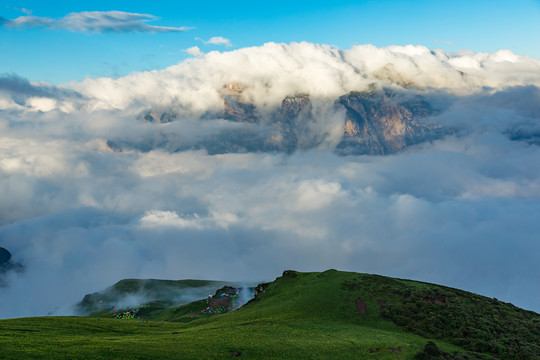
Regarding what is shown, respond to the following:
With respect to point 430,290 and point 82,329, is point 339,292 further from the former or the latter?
point 82,329

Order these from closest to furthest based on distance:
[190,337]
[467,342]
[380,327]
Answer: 1. [190,337]
2. [467,342]
3. [380,327]

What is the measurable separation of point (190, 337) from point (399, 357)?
48247mm

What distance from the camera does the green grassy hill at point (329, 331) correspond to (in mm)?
75875

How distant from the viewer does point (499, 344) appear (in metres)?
98.1

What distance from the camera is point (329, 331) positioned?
103 metres

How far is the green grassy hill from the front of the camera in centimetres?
7588

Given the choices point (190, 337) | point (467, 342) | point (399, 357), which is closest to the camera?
point (399, 357)

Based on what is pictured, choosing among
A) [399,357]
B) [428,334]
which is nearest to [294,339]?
[399,357]

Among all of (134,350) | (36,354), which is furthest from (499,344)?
(36,354)

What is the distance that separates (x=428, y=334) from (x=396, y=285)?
31.3 metres

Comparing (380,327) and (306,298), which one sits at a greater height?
(306,298)

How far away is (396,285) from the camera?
136250mm

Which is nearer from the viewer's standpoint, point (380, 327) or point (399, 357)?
point (399, 357)

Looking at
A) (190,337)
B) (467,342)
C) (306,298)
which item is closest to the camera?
(190,337)
